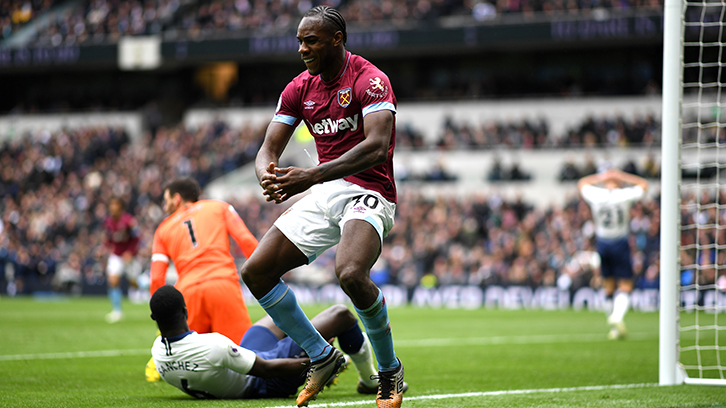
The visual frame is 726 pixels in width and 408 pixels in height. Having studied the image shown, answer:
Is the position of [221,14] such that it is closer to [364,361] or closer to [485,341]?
[485,341]

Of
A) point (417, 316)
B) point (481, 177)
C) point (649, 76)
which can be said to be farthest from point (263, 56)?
point (417, 316)

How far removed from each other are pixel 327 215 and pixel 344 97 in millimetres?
729

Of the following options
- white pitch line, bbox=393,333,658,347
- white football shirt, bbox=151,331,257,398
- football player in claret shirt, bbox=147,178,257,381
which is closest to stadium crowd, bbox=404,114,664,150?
white pitch line, bbox=393,333,658,347

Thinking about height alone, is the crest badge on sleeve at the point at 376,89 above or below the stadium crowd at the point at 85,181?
above

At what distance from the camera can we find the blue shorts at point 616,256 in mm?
12023

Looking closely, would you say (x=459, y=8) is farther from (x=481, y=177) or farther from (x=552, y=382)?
(x=552, y=382)

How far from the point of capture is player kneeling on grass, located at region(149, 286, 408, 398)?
5.31 metres

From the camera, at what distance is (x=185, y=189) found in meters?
7.28

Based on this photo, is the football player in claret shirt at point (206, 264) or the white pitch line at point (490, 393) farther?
the football player in claret shirt at point (206, 264)

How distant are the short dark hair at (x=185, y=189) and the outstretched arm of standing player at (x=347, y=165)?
285 cm

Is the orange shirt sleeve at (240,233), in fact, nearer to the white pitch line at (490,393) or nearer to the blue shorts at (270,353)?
the blue shorts at (270,353)

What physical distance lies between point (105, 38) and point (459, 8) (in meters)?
16.8

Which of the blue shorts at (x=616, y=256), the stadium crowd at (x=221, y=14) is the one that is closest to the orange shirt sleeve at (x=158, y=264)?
the blue shorts at (x=616, y=256)

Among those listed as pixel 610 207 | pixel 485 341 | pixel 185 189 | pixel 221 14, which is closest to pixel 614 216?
pixel 610 207
